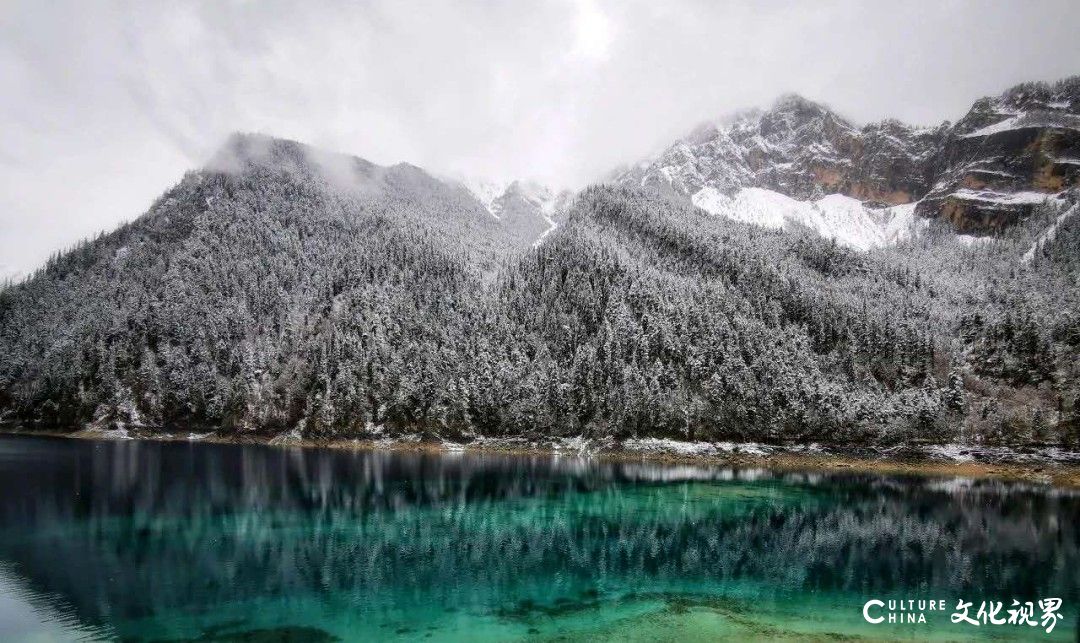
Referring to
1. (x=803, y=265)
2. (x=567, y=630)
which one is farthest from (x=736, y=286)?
(x=567, y=630)

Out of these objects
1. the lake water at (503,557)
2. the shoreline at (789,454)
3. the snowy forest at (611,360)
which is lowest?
the shoreline at (789,454)

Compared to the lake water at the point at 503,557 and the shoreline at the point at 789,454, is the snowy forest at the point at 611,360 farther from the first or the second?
the lake water at the point at 503,557

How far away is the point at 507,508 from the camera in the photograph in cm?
7238

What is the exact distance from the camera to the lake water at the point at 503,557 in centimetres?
3397

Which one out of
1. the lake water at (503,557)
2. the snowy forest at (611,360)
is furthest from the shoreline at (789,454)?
the lake water at (503,557)

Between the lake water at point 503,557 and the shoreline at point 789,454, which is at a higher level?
the lake water at point 503,557

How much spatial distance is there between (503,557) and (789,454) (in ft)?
324

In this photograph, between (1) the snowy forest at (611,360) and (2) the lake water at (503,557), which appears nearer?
(2) the lake water at (503,557)

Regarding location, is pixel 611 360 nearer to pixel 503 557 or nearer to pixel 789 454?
pixel 789 454

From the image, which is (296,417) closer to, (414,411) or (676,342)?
(414,411)

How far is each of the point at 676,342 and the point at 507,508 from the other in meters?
95.8

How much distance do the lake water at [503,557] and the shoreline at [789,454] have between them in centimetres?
2334

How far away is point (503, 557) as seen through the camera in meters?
49.8

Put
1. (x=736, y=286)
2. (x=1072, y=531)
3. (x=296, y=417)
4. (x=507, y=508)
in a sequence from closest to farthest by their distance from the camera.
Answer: (x=1072, y=531), (x=507, y=508), (x=296, y=417), (x=736, y=286)
